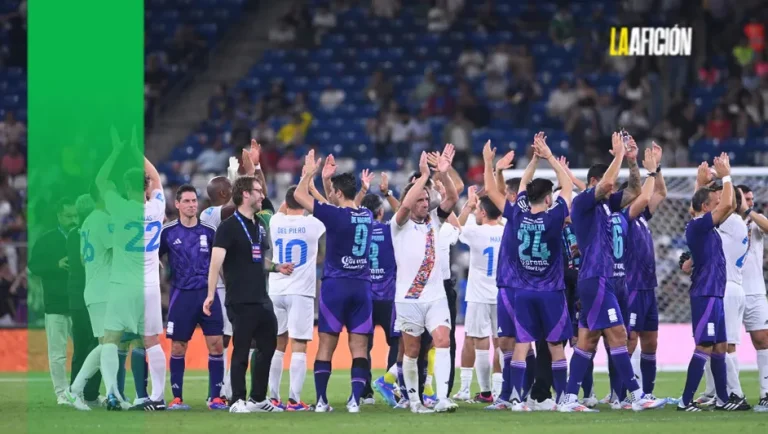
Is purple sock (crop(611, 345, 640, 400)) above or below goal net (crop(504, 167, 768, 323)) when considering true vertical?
below

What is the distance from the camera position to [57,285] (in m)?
15.2

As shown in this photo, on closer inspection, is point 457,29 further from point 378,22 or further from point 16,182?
point 16,182

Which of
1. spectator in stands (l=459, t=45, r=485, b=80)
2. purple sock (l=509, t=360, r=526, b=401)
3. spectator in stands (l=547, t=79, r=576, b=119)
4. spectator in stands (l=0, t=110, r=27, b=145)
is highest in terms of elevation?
spectator in stands (l=459, t=45, r=485, b=80)

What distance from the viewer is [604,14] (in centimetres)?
2792

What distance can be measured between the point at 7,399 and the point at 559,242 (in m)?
6.90

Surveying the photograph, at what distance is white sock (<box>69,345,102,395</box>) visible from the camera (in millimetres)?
13758

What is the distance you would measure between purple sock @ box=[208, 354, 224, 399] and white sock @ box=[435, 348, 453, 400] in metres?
2.53

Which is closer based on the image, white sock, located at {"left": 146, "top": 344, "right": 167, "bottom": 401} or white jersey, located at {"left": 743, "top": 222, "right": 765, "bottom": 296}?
white sock, located at {"left": 146, "top": 344, "right": 167, "bottom": 401}

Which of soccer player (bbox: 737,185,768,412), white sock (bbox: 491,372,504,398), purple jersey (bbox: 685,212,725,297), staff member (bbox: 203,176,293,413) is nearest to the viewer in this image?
staff member (bbox: 203,176,293,413)

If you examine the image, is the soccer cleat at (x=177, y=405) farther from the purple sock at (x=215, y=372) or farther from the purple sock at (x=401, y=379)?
the purple sock at (x=401, y=379)

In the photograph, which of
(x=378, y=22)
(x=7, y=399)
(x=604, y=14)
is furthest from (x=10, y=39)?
(x=7, y=399)

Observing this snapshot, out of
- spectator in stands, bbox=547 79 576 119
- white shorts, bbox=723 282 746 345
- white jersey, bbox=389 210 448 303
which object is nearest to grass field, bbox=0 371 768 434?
white shorts, bbox=723 282 746 345

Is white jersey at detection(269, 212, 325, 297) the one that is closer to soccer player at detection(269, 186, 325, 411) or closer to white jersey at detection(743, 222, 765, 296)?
soccer player at detection(269, 186, 325, 411)

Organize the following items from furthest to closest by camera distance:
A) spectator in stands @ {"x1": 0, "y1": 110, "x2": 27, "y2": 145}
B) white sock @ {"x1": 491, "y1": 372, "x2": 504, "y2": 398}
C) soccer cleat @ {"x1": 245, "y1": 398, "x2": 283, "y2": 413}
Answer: spectator in stands @ {"x1": 0, "y1": 110, "x2": 27, "y2": 145} → white sock @ {"x1": 491, "y1": 372, "x2": 504, "y2": 398} → soccer cleat @ {"x1": 245, "y1": 398, "x2": 283, "y2": 413}
